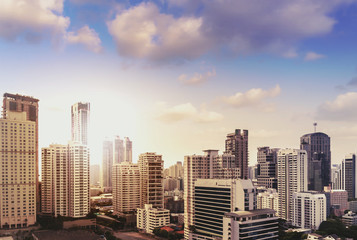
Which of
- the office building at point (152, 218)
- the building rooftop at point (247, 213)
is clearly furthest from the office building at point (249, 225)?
the office building at point (152, 218)

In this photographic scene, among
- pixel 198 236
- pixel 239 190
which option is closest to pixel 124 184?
pixel 198 236

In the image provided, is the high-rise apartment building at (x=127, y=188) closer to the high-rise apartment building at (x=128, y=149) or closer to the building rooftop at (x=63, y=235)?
the building rooftop at (x=63, y=235)

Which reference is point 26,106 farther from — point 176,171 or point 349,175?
point 349,175

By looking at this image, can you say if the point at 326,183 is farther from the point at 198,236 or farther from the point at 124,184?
the point at 198,236

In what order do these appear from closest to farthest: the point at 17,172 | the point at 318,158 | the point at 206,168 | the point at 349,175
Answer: the point at 206,168 → the point at 17,172 → the point at 349,175 → the point at 318,158

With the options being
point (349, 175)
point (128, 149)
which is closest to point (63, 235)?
point (128, 149)

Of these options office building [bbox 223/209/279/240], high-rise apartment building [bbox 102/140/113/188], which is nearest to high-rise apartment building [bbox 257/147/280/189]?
high-rise apartment building [bbox 102/140/113/188]
